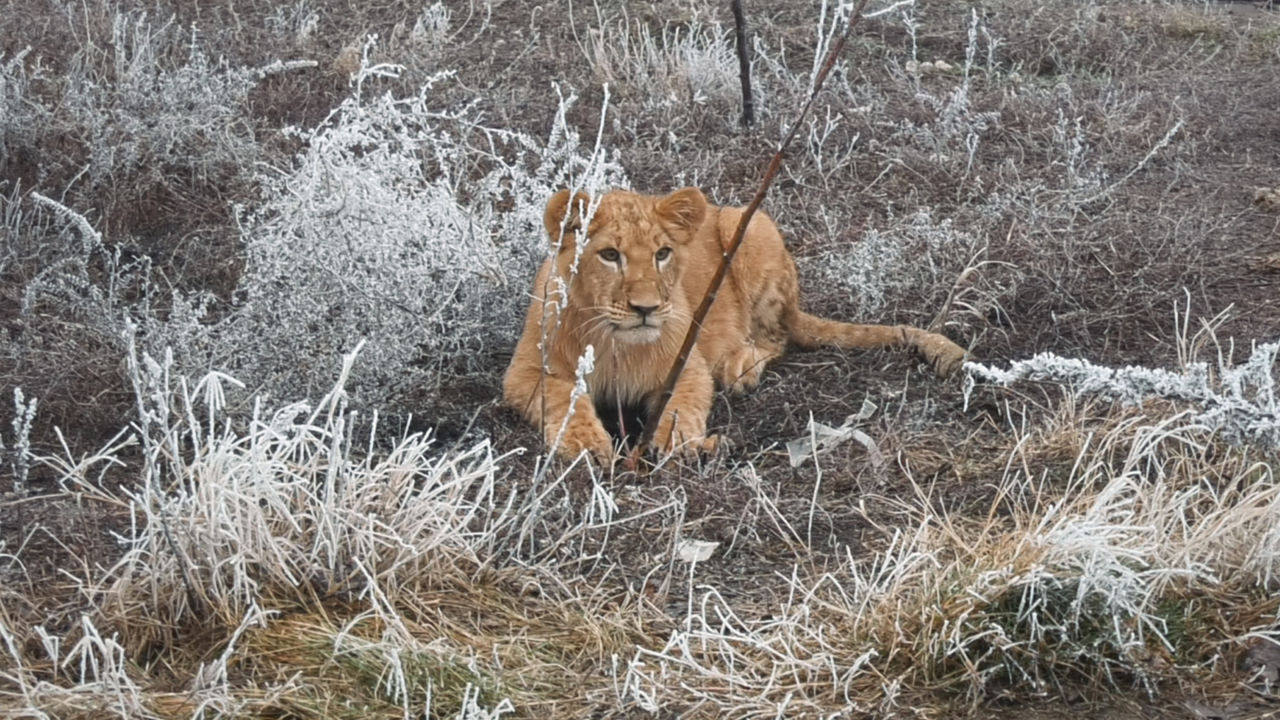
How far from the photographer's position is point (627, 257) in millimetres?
4945

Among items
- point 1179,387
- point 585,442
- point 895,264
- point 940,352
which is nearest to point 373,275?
point 585,442

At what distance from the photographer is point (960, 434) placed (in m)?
4.71

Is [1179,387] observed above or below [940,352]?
above

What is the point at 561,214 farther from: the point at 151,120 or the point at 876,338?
the point at 151,120

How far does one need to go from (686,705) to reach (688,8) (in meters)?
6.82

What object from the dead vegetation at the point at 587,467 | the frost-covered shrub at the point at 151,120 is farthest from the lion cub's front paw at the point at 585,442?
the frost-covered shrub at the point at 151,120

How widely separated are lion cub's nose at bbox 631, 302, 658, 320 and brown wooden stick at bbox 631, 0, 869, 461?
1.00 ft

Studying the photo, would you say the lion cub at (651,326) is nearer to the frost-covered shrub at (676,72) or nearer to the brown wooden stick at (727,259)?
the brown wooden stick at (727,259)

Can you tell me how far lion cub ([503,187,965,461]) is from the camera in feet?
16.1

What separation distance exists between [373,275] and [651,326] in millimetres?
907

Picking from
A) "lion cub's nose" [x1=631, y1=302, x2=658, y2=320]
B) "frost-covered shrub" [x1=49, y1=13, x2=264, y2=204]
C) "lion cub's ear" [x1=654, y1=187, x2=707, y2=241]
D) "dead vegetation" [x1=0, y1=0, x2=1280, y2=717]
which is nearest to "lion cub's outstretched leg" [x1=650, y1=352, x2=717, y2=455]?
"dead vegetation" [x1=0, y1=0, x2=1280, y2=717]

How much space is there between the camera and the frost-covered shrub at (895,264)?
5.83 meters

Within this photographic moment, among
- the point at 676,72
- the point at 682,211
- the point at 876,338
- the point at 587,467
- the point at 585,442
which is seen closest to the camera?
the point at 587,467

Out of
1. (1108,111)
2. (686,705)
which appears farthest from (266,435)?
(1108,111)
